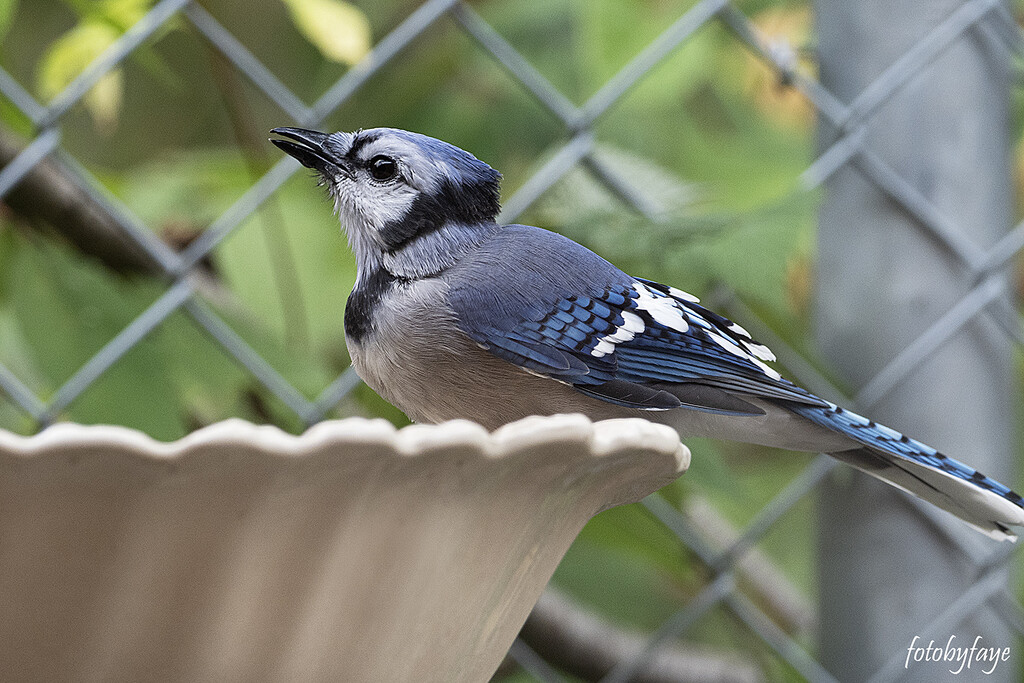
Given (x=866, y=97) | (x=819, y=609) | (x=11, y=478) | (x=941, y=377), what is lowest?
(x=11, y=478)

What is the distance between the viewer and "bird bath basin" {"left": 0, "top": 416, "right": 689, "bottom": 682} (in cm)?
23

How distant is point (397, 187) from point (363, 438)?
234 mm

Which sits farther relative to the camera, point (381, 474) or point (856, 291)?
point (856, 291)

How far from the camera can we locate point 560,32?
1.12 m

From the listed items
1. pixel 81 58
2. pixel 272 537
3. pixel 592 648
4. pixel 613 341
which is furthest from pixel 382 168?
pixel 592 648

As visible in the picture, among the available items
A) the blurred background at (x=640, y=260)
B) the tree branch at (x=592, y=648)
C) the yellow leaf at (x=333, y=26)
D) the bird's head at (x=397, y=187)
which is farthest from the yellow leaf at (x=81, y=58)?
the tree branch at (x=592, y=648)

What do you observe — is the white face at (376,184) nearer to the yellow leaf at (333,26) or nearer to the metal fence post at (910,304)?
the yellow leaf at (333,26)

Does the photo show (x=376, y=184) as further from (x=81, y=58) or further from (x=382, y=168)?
(x=81, y=58)

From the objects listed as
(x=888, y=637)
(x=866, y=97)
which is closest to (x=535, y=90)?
(x=866, y=97)

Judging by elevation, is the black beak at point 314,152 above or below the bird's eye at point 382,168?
below

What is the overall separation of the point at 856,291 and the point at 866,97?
14 centimetres

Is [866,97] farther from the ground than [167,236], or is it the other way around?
[866,97]

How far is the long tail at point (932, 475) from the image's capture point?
394mm

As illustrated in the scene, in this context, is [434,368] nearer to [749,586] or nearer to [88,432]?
[88,432]
